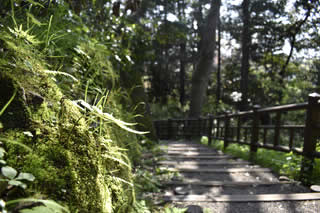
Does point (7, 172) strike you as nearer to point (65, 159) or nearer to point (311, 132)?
point (65, 159)

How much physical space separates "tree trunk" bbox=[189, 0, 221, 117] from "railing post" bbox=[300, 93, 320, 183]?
9345 millimetres

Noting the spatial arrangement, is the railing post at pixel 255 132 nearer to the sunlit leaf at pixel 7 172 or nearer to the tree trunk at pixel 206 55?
the sunlit leaf at pixel 7 172

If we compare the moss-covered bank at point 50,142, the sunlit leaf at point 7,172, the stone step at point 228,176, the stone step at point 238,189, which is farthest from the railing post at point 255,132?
the sunlit leaf at point 7,172

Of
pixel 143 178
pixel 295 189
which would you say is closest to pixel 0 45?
pixel 143 178

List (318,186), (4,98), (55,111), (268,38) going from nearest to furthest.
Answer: (4,98)
(55,111)
(318,186)
(268,38)

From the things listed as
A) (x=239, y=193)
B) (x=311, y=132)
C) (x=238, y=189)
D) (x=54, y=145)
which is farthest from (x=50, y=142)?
(x=311, y=132)

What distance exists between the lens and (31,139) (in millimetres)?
841

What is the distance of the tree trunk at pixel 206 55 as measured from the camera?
38.2 ft

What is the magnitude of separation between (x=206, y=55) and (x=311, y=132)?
9.50 meters

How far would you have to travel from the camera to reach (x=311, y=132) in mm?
2846

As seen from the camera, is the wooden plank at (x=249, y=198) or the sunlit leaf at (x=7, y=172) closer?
the sunlit leaf at (x=7, y=172)

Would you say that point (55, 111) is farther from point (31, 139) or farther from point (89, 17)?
point (89, 17)

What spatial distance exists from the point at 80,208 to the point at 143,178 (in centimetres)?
175

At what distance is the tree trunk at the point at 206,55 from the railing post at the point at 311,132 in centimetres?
934
